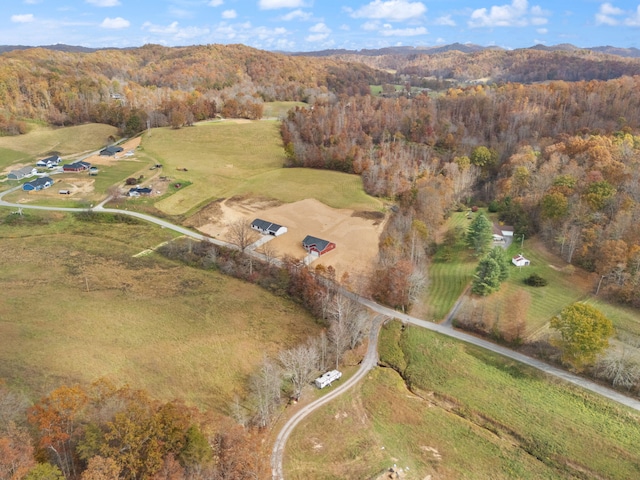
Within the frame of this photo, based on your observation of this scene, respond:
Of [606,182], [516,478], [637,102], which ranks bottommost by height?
[516,478]

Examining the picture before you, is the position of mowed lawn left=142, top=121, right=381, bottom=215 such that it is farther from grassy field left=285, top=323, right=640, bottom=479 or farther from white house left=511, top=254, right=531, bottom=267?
grassy field left=285, top=323, right=640, bottom=479

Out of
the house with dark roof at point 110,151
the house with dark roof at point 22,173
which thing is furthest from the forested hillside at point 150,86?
the house with dark roof at point 22,173

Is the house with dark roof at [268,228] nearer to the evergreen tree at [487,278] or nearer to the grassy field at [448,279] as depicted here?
the grassy field at [448,279]

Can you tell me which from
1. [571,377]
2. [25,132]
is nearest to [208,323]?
[571,377]

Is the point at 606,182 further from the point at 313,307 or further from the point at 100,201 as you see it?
the point at 100,201

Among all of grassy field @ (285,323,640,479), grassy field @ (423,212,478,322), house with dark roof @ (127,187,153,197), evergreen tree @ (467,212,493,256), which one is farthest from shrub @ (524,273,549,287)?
house with dark roof @ (127,187,153,197)

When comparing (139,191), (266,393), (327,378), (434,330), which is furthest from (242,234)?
(139,191)

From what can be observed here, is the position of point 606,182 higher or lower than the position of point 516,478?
higher
